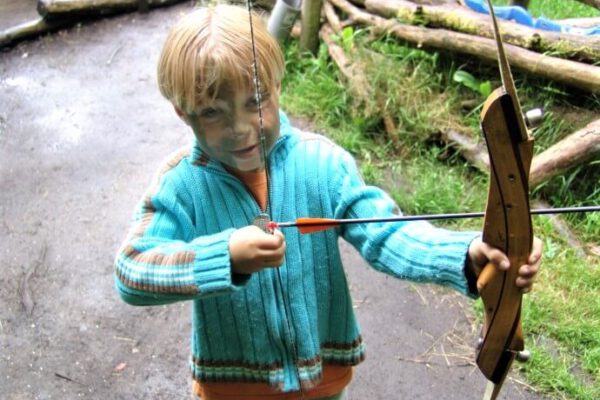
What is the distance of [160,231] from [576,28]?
278 centimetres

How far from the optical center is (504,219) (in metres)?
0.93

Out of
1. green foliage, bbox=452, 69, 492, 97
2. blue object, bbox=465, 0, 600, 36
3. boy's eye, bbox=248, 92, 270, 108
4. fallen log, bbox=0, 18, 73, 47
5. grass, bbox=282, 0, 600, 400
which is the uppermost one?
boy's eye, bbox=248, 92, 270, 108

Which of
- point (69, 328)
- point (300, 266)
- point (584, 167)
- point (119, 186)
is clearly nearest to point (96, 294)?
point (69, 328)

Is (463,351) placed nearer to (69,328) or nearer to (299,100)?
(69,328)

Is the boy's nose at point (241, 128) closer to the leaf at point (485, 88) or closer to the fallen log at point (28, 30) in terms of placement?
the leaf at point (485, 88)

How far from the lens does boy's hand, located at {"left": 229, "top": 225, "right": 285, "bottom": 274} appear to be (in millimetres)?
1023

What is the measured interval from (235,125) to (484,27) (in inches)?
90.7

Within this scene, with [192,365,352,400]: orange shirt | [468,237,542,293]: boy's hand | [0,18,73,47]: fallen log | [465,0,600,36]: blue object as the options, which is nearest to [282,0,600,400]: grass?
[465,0,600,36]: blue object

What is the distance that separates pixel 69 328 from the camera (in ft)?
8.18

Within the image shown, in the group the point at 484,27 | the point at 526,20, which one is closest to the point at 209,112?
the point at 484,27

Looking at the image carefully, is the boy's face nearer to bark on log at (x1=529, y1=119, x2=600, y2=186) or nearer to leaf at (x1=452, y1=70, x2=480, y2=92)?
bark on log at (x1=529, y1=119, x2=600, y2=186)

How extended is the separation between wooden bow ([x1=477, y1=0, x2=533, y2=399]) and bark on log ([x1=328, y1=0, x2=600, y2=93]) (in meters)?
2.01

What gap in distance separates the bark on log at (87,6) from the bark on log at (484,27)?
2101 mm

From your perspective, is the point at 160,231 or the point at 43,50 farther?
the point at 43,50
